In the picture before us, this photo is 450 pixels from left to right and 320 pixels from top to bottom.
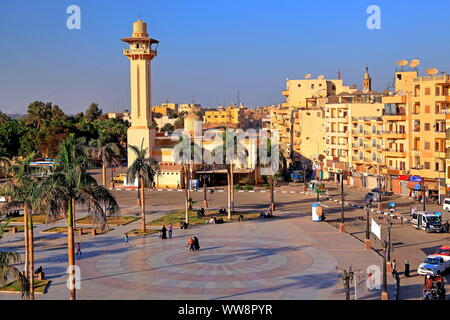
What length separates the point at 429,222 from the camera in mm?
43562

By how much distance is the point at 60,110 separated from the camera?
5763 inches

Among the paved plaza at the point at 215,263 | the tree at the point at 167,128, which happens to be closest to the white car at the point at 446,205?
the paved plaza at the point at 215,263

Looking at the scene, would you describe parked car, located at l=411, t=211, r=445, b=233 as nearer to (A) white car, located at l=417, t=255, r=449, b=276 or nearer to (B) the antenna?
(A) white car, located at l=417, t=255, r=449, b=276

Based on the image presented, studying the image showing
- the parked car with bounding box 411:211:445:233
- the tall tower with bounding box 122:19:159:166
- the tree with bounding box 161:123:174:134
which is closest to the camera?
the parked car with bounding box 411:211:445:233

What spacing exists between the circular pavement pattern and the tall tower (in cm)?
3945

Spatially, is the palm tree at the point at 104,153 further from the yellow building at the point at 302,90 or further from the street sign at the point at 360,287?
the yellow building at the point at 302,90

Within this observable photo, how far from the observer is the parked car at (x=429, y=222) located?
43.3 metres

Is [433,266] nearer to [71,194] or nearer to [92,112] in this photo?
[71,194]

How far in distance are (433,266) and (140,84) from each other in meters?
55.7

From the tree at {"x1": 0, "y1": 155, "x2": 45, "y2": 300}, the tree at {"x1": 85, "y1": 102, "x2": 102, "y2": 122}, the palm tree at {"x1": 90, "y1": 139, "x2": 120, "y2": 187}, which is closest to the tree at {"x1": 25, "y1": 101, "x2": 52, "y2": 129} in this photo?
the tree at {"x1": 85, "y1": 102, "x2": 102, "y2": 122}

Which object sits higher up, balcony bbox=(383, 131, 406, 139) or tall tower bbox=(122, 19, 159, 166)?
tall tower bbox=(122, 19, 159, 166)

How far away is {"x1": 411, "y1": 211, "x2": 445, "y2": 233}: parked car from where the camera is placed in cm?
4334

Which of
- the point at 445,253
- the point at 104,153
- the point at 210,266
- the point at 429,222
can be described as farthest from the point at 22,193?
the point at 104,153
